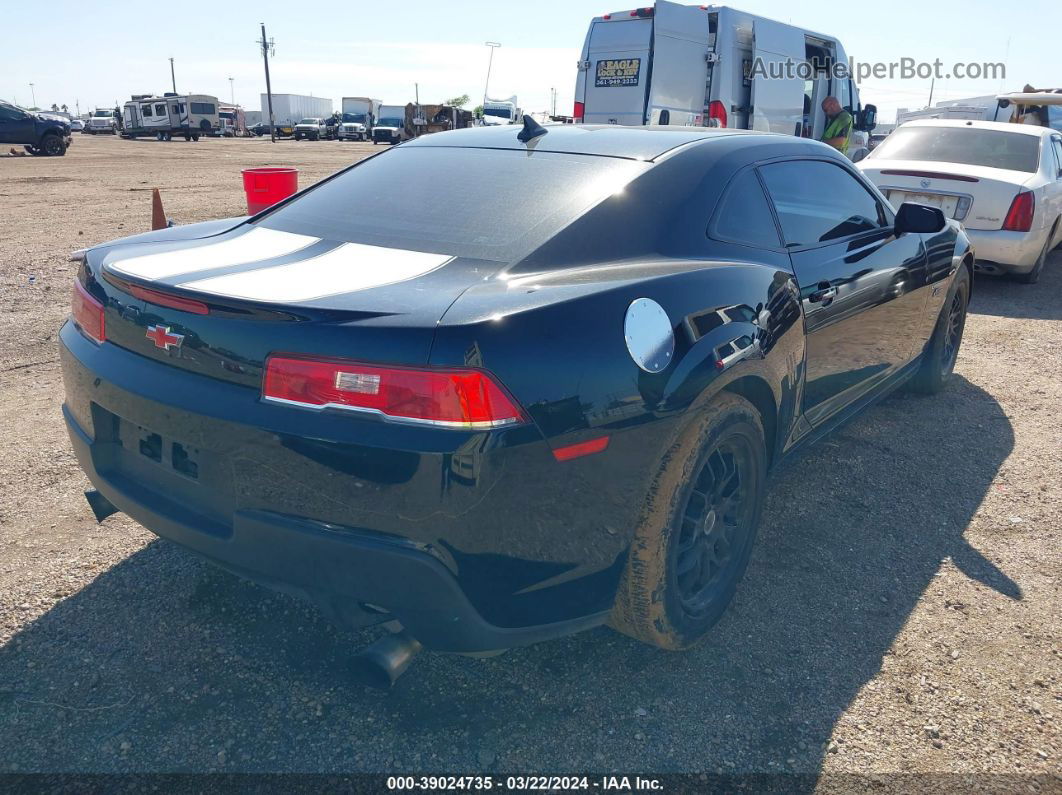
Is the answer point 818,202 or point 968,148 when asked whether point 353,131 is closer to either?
point 968,148

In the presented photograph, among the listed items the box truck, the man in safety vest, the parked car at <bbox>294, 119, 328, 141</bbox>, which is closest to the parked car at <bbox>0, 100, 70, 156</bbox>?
the box truck

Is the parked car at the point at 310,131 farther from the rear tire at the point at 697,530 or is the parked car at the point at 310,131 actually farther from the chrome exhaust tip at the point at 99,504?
the rear tire at the point at 697,530

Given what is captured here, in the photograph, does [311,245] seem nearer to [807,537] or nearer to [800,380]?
[800,380]

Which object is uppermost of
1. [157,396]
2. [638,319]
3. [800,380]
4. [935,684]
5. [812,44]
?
Answer: [812,44]

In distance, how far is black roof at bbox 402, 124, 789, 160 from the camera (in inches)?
111

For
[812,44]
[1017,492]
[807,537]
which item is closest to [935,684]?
[807,537]

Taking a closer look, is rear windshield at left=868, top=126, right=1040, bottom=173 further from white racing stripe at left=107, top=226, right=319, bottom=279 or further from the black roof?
white racing stripe at left=107, top=226, right=319, bottom=279

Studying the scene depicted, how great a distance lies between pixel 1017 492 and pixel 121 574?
12.6ft

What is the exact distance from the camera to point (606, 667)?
249cm

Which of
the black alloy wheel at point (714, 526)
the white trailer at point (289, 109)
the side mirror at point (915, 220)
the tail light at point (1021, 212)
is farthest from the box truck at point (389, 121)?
the black alloy wheel at point (714, 526)

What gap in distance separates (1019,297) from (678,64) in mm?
5571

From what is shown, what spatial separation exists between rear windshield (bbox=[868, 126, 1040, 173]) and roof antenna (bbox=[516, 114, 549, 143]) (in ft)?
20.6

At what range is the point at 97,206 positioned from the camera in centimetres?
1284

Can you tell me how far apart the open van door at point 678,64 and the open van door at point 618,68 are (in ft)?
0.61
